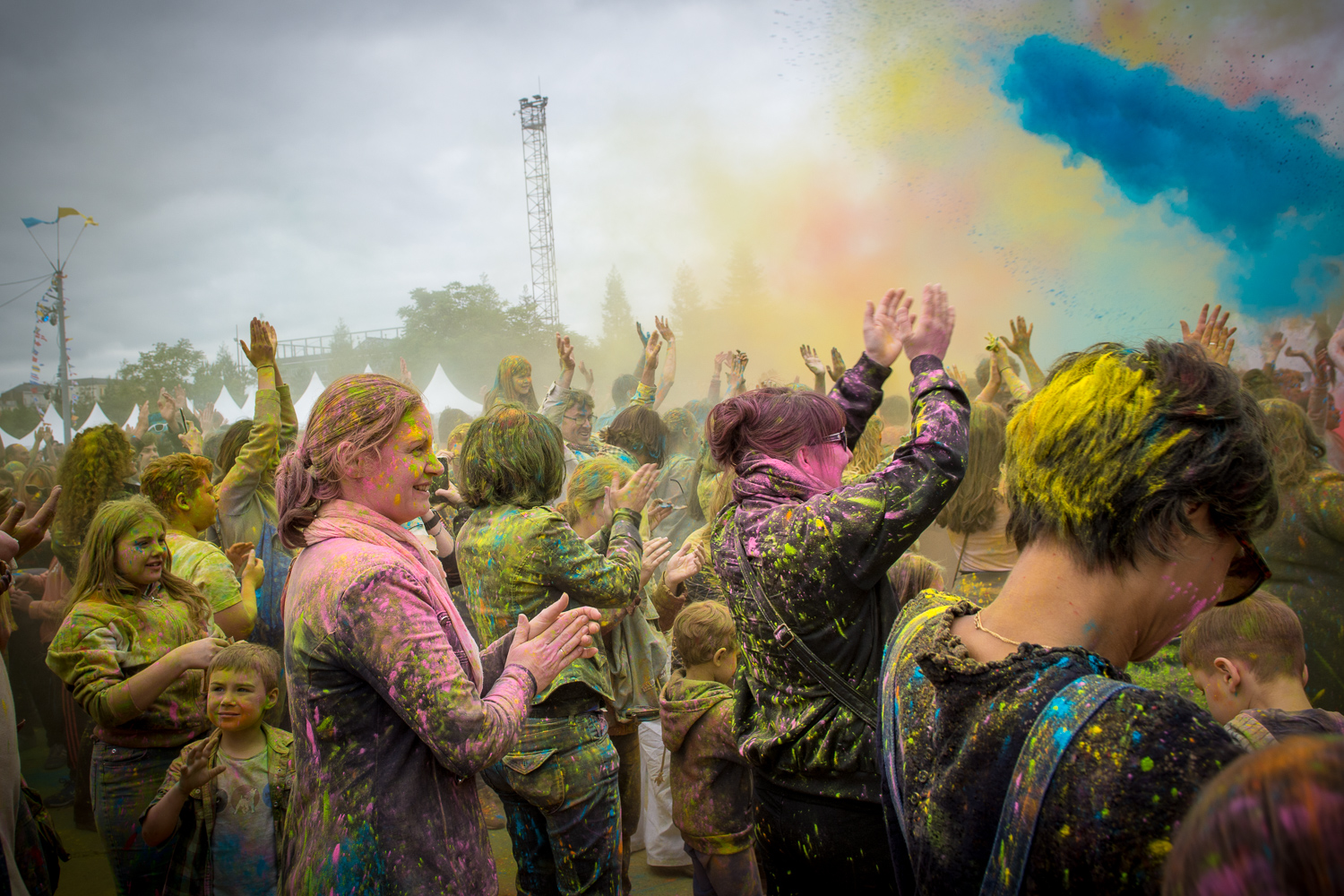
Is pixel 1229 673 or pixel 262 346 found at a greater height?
pixel 262 346

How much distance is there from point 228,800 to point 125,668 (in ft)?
2.24

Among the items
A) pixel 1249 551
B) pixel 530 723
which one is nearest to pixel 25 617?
pixel 530 723

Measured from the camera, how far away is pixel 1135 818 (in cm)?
89

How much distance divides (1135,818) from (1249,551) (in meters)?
0.62

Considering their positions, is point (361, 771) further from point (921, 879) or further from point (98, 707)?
point (98, 707)

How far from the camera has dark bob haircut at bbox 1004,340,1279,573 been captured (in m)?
1.13

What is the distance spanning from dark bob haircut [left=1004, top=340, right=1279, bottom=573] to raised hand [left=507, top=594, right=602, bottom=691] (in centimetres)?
120

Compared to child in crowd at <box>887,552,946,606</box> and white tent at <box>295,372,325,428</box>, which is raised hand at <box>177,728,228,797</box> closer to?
child in crowd at <box>887,552,946,606</box>

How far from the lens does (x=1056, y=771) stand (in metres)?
0.95

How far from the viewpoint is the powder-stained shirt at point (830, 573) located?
5.72 ft

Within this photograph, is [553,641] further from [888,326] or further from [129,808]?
[129,808]

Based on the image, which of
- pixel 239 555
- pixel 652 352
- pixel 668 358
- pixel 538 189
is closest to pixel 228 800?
pixel 239 555

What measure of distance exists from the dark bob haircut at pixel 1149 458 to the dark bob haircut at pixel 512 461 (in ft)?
6.43

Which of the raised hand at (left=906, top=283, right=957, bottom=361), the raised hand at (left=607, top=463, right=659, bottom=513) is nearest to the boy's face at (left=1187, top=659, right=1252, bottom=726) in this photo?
the raised hand at (left=906, top=283, right=957, bottom=361)
